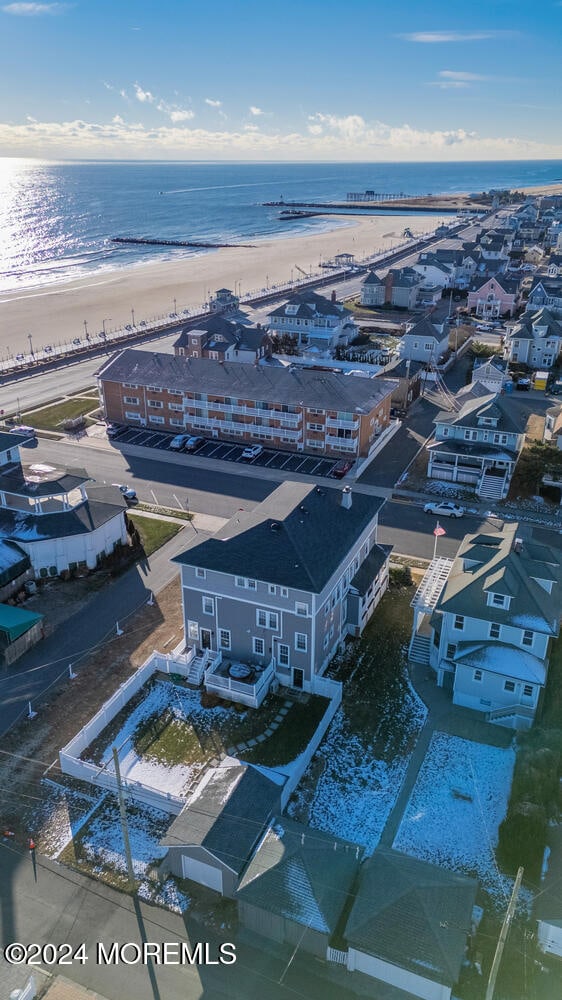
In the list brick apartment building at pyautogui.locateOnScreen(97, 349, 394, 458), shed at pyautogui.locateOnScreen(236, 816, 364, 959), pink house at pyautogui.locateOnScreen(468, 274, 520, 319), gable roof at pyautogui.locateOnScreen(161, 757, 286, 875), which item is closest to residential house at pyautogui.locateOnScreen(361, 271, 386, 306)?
pink house at pyautogui.locateOnScreen(468, 274, 520, 319)

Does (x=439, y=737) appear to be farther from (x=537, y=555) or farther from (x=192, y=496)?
(x=192, y=496)

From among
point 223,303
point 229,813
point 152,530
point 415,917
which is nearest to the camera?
point 415,917

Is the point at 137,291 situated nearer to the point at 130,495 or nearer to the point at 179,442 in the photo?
the point at 179,442

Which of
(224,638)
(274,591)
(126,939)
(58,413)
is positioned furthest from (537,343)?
(126,939)

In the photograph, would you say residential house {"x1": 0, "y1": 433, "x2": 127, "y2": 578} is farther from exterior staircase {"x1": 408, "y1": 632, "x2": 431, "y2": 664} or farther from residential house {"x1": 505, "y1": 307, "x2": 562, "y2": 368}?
residential house {"x1": 505, "y1": 307, "x2": 562, "y2": 368}

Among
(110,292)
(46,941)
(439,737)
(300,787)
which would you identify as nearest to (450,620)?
(439,737)

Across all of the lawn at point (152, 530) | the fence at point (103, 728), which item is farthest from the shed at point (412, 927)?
the lawn at point (152, 530)

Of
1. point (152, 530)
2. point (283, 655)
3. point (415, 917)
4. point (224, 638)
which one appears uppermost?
point (415, 917)

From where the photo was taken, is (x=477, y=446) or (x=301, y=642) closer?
(x=301, y=642)
